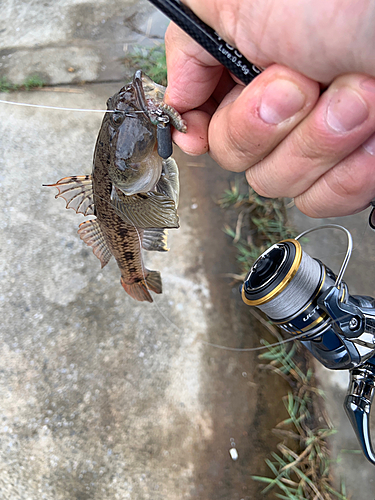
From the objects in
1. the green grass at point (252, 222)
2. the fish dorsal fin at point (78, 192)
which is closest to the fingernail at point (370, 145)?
the fish dorsal fin at point (78, 192)

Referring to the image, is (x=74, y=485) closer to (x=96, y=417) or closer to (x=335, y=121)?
(x=96, y=417)

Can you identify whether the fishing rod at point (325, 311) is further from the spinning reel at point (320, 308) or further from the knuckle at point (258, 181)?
the knuckle at point (258, 181)

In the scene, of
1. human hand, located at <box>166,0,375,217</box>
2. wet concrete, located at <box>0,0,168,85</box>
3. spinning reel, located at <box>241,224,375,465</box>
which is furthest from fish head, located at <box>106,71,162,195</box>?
wet concrete, located at <box>0,0,168,85</box>

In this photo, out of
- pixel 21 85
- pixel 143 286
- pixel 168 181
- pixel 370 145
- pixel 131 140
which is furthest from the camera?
pixel 21 85

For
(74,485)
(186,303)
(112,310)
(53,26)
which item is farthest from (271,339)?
(53,26)

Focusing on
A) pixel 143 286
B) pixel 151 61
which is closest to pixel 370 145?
pixel 143 286

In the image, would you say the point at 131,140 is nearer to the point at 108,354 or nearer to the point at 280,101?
the point at 280,101
